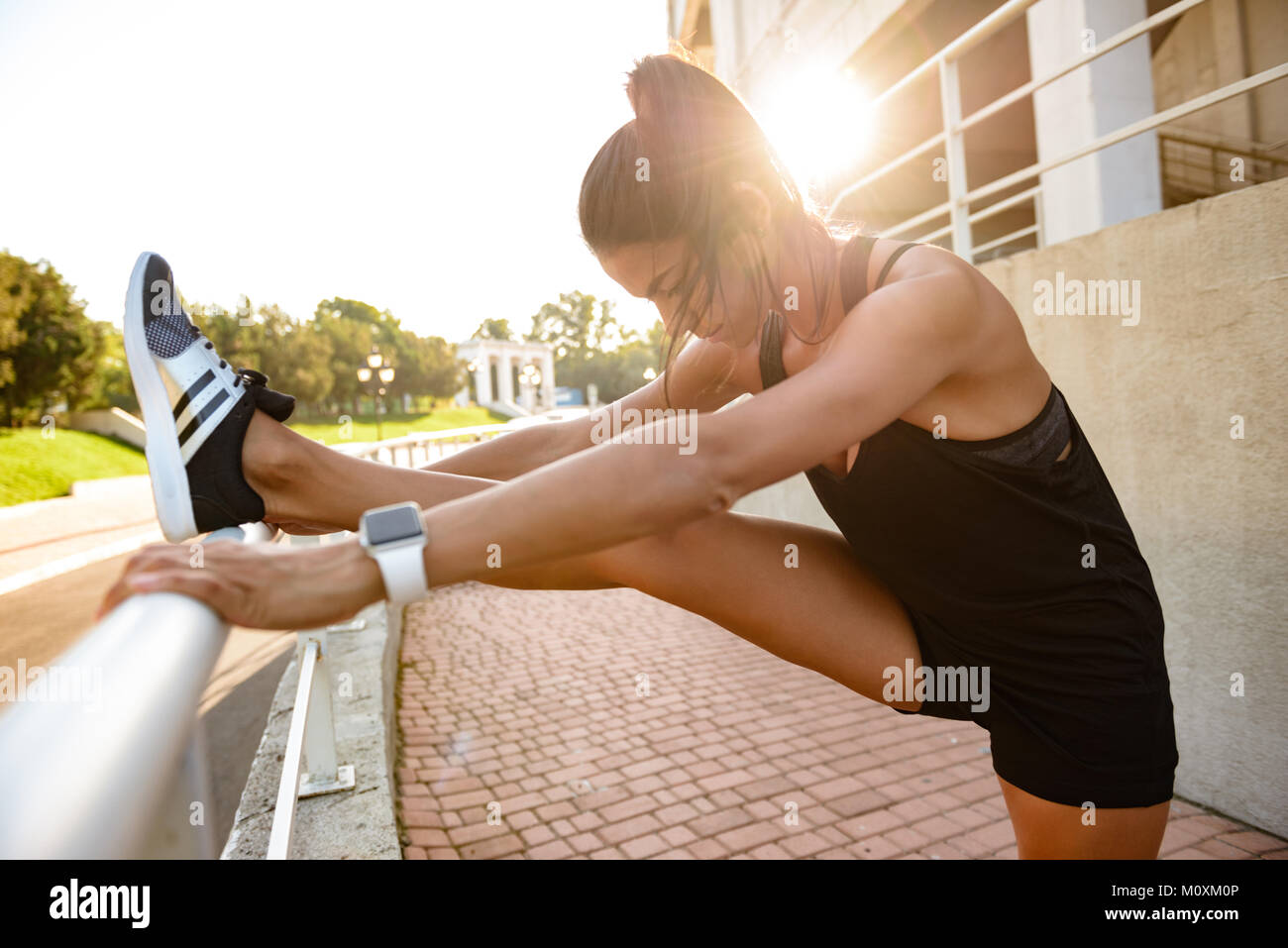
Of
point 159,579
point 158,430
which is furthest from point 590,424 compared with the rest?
point 159,579

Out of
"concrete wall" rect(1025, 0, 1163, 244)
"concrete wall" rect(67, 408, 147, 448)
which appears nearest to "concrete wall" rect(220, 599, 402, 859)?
"concrete wall" rect(1025, 0, 1163, 244)

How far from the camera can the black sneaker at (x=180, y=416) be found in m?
1.57

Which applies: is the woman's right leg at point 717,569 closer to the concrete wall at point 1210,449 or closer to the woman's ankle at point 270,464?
the woman's ankle at point 270,464

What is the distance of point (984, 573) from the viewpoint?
1.58 meters

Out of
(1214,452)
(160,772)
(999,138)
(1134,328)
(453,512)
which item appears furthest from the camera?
(999,138)

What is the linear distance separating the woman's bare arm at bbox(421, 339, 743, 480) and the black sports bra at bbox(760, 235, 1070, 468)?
569 mm

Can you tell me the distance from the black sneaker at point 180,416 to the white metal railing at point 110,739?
0.94 metres

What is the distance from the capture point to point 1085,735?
1517 mm

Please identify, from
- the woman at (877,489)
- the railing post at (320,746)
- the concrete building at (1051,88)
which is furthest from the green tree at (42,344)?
the woman at (877,489)
